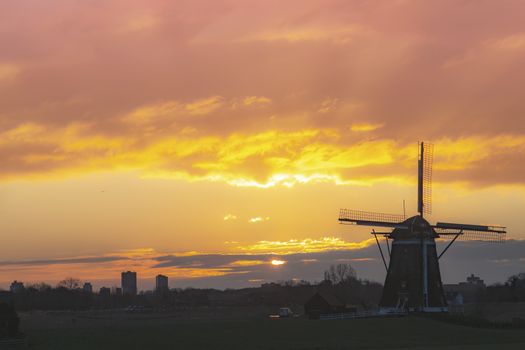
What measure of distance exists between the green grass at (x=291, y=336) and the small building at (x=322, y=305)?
74.3 feet

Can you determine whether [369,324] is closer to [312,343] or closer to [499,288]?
[312,343]

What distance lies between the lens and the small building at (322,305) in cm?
10406

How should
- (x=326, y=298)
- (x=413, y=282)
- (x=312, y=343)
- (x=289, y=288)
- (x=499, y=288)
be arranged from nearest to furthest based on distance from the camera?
(x=312, y=343) → (x=413, y=282) → (x=326, y=298) → (x=499, y=288) → (x=289, y=288)

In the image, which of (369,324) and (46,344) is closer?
(46,344)

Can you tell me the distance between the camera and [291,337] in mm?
66312

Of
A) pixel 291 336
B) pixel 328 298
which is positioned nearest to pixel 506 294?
pixel 328 298

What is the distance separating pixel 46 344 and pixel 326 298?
51573 millimetres

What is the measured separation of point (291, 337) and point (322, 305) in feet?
130

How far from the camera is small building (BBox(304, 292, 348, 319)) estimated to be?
104 m

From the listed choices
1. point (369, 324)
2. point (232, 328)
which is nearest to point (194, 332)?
point (232, 328)

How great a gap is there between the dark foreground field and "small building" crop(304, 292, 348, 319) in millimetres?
23287

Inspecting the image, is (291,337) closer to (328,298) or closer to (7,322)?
(7,322)

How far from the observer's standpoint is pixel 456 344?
2549 inches

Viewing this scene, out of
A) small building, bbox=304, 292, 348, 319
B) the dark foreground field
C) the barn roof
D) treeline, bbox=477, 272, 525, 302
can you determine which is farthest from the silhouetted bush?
treeline, bbox=477, 272, 525, 302
